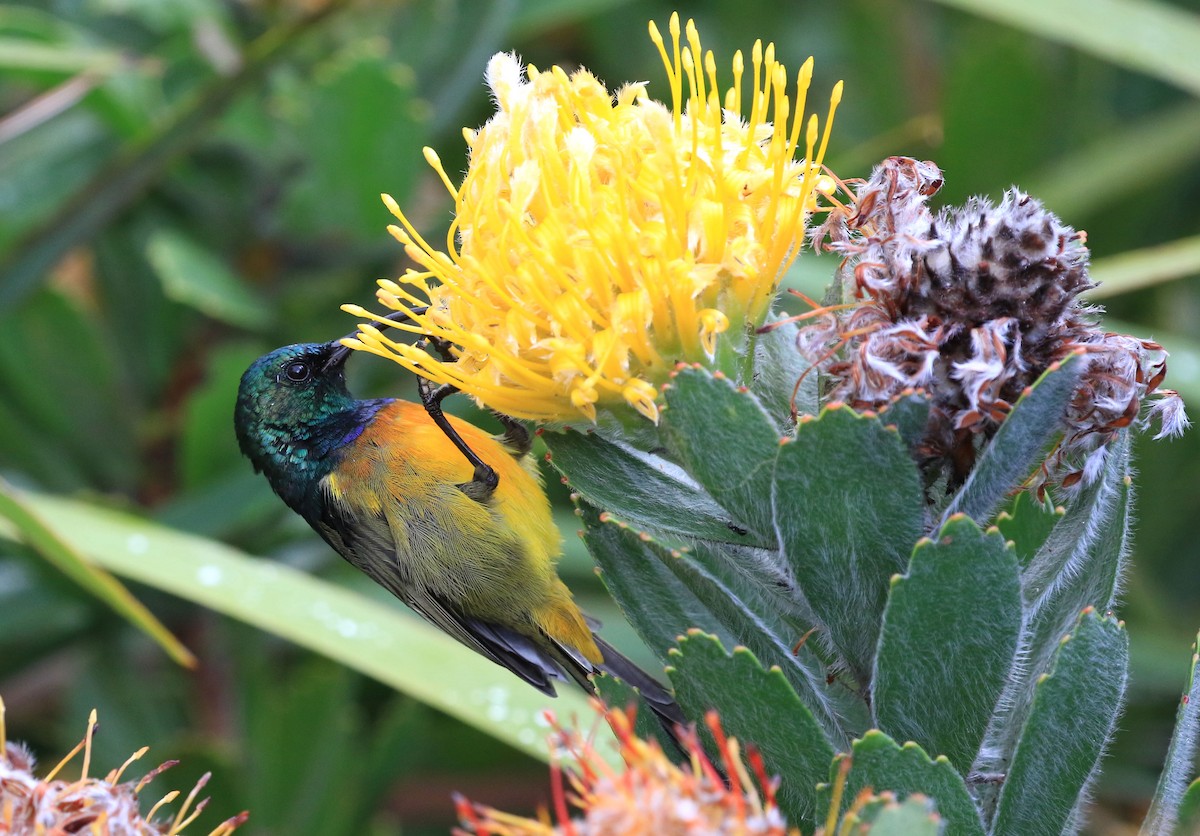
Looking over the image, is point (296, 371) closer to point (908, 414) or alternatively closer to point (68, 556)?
point (68, 556)

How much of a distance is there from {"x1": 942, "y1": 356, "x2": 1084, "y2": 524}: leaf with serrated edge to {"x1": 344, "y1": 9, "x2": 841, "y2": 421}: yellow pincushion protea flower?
0.21 m

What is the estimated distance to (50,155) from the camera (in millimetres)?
2500

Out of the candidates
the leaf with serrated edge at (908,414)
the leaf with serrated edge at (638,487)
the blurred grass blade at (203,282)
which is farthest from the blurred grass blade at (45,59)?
the leaf with serrated edge at (908,414)

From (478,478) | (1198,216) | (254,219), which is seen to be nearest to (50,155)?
(254,219)

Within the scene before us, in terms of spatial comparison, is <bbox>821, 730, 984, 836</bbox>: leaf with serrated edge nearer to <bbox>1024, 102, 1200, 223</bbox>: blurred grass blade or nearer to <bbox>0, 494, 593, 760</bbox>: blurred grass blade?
<bbox>0, 494, 593, 760</bbox>: blurred grass blade

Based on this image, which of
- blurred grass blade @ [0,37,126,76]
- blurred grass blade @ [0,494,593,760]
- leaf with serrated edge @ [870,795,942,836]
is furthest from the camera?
blurred grass blade @ [0,37,126,76]

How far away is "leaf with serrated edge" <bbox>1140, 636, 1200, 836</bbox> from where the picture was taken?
0.81 meters

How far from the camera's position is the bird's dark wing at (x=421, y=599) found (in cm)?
162

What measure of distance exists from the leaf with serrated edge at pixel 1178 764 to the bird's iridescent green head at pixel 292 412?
3.99 ft

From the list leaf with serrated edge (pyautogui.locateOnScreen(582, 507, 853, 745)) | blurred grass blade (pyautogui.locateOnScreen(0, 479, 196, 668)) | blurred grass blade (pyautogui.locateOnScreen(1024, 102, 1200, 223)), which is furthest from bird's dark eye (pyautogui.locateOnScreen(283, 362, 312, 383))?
blurred grass blade (pyautogui.locateOnScreen(1024, 102, 1200, 223))

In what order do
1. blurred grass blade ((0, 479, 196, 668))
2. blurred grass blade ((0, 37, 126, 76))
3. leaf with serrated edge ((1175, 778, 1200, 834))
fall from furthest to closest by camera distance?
blurred grass blade ((0, 37, 126, 76)) < blurred grass blade ((0, 479, 196, 668)) < leaf with serrated edge ((1175, 778, 1200, 834))

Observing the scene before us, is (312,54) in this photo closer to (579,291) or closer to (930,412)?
(579,291)

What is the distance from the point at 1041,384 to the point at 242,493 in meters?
1.71

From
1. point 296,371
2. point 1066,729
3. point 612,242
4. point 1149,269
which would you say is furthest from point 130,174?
point 1066,729
